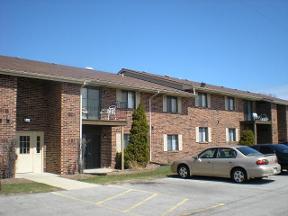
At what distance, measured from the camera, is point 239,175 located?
16578 millimetres

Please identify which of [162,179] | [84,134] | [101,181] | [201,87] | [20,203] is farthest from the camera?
[201,87]

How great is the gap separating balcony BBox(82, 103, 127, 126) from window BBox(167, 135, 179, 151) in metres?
4.38

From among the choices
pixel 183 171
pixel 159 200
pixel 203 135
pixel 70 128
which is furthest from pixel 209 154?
pixel 203 135

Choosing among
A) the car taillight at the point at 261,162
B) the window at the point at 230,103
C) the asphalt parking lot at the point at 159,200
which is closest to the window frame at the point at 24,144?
the asphalt parking lot at the point at 159,200

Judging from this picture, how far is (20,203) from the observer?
11617mm

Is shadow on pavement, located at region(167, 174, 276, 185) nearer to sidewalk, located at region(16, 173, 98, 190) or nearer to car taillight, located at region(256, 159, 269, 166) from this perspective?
car taillight, located at region(256, 159, 269, 166)

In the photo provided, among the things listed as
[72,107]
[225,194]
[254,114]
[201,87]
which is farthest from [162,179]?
[254,114]

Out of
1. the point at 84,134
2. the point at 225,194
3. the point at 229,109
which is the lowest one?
the point at 225,194

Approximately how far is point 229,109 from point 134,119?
1304 cm

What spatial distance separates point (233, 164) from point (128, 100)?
9.70 metres

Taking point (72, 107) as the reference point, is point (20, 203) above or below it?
below

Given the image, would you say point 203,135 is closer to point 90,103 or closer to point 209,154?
point 90,103

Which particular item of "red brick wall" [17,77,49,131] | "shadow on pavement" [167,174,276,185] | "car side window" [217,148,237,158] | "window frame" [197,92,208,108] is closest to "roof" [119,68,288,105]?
"window frame" [197,92,208,108]

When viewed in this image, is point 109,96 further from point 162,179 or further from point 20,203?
point 20,203
